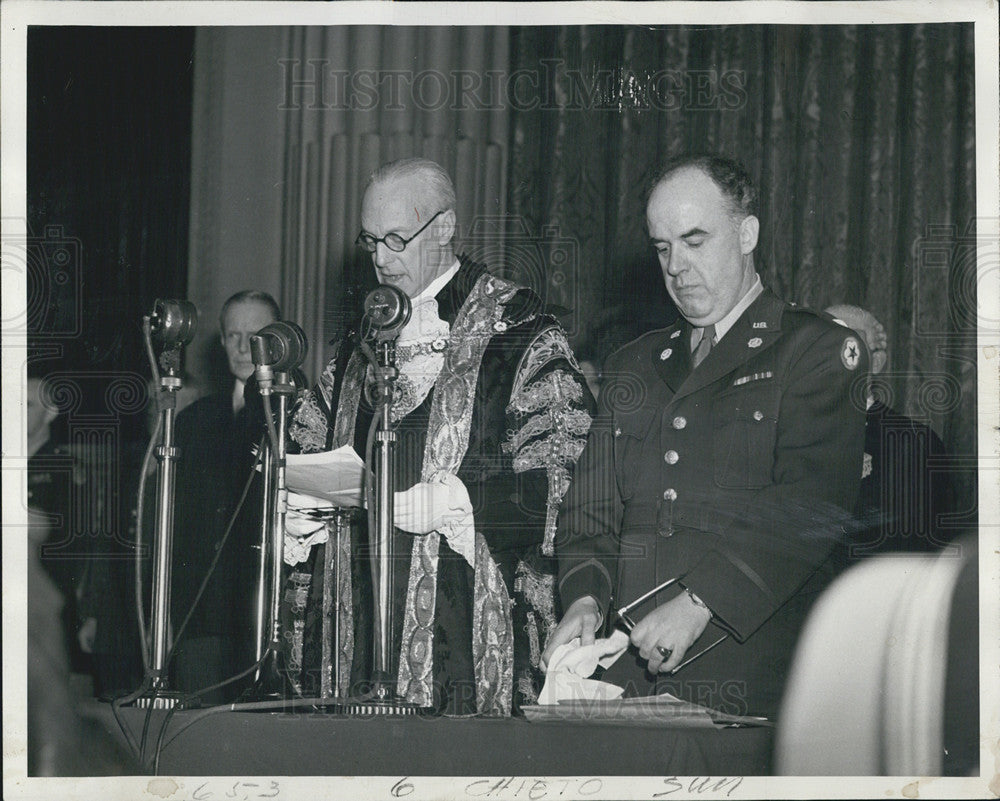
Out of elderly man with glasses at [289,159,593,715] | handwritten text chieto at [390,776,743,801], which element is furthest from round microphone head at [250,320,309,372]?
handwritten text chieto at [390,776,743,801]

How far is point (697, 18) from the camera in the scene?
3514 mm

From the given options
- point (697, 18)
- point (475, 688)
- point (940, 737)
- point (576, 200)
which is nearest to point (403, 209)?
point (576, 200)

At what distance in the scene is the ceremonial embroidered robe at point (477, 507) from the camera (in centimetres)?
335

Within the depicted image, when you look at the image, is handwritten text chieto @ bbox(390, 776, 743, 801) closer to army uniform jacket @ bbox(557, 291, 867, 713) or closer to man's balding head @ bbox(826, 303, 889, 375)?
army uniform jacket @ bbox(557, 291, 867, 713)

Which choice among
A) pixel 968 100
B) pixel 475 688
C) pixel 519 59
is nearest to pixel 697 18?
pixel 519 59

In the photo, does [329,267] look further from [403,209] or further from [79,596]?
[79,596]

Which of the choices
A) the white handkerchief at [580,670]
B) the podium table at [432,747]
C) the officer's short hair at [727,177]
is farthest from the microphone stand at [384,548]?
the officer's short hair at [727,177]

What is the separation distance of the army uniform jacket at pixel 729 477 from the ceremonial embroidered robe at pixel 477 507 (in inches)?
3.5

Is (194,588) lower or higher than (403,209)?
lower

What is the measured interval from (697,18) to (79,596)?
2.26 metres

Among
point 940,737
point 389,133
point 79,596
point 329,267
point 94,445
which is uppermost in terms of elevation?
point 389,133

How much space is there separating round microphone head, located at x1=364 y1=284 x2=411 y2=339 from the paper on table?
33 centimetres

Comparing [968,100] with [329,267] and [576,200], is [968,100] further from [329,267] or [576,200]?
[329,267]

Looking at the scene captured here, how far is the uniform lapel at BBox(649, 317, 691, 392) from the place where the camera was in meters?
3.42
